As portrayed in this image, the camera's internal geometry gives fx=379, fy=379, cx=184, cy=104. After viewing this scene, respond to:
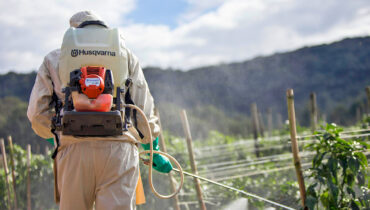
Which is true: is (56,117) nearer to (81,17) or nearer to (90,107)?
(90,107)

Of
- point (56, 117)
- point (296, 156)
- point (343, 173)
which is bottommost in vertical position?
point (343, 173)

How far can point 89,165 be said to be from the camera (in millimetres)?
1944

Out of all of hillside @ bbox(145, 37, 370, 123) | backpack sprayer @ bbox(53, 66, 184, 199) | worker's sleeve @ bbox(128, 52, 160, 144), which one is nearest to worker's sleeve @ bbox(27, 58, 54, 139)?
backpack sprayer @ bbox(53, 66, 184, 199)

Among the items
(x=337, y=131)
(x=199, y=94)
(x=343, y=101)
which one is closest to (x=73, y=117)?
(x=337, y=131)

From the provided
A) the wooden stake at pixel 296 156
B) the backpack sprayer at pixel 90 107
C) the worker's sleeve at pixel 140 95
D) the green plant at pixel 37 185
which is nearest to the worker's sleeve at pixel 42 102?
the backpack sprayer at pixel 90 107

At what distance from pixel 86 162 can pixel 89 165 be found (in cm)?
2

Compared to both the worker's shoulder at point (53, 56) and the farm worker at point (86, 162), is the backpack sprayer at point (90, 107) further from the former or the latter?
the worker's shoulder at point (53, 56)

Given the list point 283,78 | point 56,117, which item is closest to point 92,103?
point 56,117

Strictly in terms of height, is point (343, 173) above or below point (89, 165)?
below

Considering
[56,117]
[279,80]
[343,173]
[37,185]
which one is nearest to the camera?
[56,117]

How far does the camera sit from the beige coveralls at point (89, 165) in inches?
76.5

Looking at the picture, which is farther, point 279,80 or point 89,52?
point 279,80

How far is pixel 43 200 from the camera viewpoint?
223 inches

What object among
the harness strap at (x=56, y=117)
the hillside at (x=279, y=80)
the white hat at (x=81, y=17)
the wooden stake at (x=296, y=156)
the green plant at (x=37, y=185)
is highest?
the hillside at (x=279, y=80)
